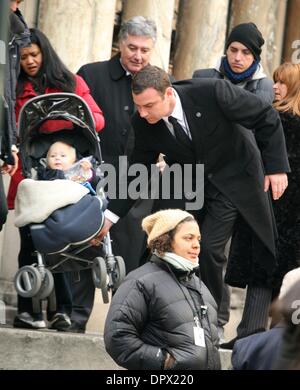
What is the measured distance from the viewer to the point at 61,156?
944 centimetres

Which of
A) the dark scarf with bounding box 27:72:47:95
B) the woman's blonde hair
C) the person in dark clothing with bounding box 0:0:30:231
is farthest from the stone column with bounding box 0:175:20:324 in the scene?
the woman's blonde hair

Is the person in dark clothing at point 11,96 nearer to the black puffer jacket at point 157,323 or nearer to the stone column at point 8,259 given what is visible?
the black puffer jacket at point 157,323

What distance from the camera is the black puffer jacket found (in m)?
7.84

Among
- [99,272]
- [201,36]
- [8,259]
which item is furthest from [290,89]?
[201,36]

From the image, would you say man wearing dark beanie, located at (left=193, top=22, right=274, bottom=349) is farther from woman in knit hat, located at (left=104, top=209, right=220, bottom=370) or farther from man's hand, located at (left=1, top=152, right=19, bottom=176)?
woman in knit hat, located at (left=104, top=209, right=220, bottom=370)

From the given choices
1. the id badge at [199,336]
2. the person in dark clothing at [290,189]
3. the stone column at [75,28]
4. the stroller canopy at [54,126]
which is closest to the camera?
the id badge at [199,336]

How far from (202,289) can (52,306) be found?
1.71m

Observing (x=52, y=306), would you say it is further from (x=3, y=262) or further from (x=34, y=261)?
(x=3, y=262)

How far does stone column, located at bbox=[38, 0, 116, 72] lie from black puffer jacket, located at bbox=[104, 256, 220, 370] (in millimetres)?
3711

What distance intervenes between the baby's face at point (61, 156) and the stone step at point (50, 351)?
3.30 ft

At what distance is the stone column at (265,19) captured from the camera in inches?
548

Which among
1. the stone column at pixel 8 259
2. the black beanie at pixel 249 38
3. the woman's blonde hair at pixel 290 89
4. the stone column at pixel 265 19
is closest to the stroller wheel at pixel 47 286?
the woman's blonde hair at pixel 290 89
